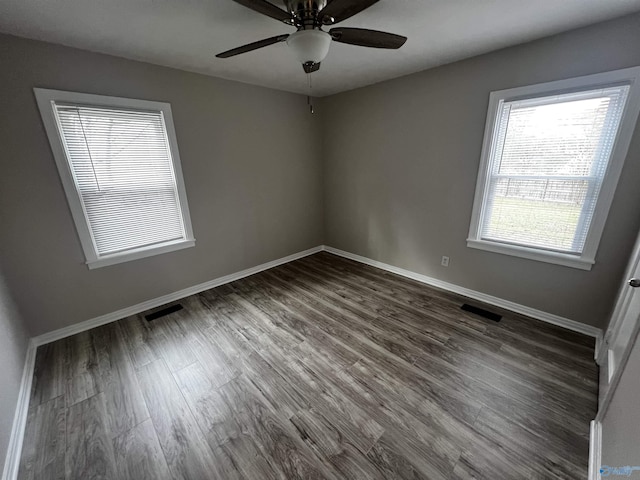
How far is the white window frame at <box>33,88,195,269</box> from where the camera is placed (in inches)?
77.5

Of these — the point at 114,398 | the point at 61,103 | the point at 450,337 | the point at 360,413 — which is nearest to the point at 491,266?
the point at 450,337

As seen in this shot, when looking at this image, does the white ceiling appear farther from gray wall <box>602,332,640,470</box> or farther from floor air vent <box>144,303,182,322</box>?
floor air vent <box>144,303,182,322</box>

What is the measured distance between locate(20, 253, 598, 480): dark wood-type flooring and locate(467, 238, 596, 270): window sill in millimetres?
601

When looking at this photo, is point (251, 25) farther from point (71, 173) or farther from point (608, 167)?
point (608, 167)

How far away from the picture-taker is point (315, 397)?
5.45ft

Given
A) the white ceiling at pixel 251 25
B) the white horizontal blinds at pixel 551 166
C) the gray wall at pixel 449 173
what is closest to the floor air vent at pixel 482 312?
the gray wall at pixel 449 173

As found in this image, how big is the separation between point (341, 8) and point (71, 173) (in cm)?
243

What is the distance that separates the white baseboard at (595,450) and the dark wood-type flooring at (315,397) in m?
0.04

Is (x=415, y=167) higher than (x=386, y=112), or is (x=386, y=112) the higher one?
(x=386, y=112)

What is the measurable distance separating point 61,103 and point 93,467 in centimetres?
254

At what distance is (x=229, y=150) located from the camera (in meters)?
3.01

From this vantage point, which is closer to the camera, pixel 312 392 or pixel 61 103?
pixel 312 392

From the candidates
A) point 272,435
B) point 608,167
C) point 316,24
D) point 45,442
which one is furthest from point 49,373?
point 608,167

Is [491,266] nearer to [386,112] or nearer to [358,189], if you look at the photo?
[358,189]
